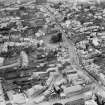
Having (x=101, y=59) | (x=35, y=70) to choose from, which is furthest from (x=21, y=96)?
(x=101, y=59)

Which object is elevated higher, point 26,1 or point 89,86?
point 26,1

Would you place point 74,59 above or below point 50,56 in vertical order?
below

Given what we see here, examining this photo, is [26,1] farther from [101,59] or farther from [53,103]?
[53,103]

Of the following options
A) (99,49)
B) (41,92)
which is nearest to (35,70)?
(41,92)

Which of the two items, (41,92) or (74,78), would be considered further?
(74,78)

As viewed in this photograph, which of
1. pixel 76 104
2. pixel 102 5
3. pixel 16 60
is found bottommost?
pixel 76 104

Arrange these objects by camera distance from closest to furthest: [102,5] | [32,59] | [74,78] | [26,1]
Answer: [74,78] → [32,59] → [102,5] → [26,1]

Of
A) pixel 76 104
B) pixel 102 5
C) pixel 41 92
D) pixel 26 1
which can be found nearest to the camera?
pixel 76 104

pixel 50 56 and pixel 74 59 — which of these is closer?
pixel 74 59

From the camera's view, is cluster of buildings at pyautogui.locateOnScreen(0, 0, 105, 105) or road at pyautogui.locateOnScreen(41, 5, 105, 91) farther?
road at pyautogui.locateOnScreen(41, 5, 105, 91)

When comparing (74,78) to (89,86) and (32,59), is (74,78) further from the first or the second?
(32,59)

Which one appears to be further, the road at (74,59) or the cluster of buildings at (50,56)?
the road at (74,59)
